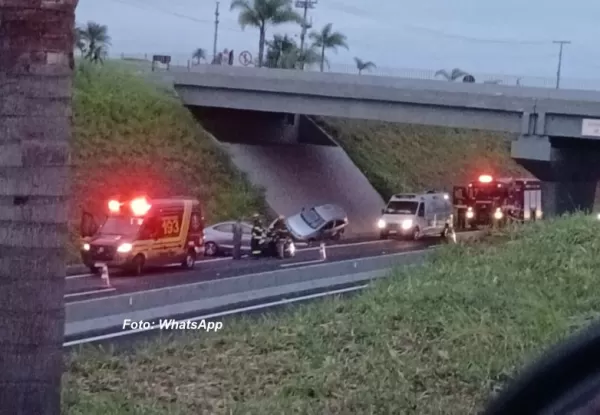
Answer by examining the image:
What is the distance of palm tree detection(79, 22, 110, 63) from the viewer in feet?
161

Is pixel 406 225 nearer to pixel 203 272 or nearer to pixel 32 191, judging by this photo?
pixel 203 272

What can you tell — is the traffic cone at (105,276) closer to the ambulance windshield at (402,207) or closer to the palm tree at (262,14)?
the ambulance windshield at (402,207)

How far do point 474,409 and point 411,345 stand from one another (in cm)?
184

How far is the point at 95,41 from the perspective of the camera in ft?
173

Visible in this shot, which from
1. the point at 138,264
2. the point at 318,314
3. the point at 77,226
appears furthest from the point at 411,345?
the point at 77,226

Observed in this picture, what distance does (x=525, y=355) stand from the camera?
852cm

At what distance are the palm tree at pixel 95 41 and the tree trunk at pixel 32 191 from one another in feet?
142

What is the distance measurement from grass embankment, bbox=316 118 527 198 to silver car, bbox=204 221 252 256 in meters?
16.6

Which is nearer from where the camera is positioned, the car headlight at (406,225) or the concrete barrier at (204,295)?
the concrete barrier at (204,295)

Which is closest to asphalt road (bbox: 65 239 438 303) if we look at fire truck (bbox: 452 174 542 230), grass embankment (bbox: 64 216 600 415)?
fire truck (bbox: 452 174 542 230)

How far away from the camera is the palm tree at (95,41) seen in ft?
161

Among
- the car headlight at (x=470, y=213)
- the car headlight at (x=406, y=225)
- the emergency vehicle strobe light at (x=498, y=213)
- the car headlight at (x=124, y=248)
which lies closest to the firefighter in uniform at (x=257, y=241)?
the car headlight at (x=124, y=248)

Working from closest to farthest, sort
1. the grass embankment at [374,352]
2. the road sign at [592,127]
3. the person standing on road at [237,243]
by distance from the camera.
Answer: the grass embankment at [374,352] < the person standing on road at [237,243] < the road sign at [592,127]

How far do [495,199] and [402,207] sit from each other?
325 cm
